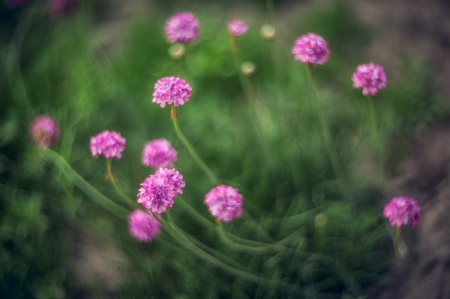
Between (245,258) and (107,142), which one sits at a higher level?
(107,142)

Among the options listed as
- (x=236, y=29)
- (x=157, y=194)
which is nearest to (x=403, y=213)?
(x=157, y=194)

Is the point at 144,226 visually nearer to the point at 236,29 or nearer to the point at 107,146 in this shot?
the point at 107,146

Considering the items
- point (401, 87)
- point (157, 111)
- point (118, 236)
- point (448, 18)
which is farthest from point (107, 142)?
point (448, 18)

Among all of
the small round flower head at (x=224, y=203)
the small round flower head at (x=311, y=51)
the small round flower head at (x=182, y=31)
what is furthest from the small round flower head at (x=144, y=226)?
the small round flower head at (x=311, y=51)

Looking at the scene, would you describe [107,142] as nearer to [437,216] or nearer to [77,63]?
[437,216]

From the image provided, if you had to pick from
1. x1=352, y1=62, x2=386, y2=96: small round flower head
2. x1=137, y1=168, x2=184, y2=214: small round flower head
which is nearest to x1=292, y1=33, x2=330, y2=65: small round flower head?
x1=352, y1=62, x2=386, y2=96: small round flower head

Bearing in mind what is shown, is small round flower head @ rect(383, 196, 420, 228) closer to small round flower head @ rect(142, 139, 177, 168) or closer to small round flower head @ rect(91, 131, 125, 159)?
small round flower head @ rect(142, 139, 177, 168)
